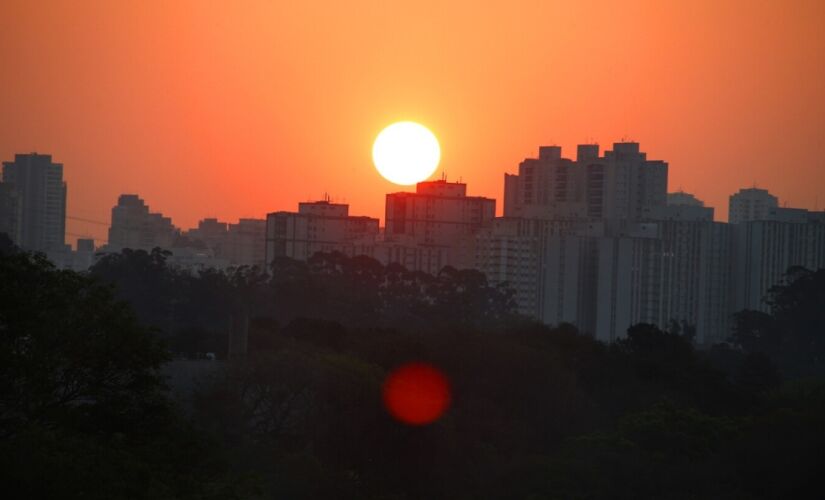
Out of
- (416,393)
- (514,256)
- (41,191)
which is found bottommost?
(416,393)

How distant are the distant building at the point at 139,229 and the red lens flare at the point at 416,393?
105470mm

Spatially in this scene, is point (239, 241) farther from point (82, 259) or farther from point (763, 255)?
point (763, 255)

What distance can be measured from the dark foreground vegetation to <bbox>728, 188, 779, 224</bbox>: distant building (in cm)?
7031

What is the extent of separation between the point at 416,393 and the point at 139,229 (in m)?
113

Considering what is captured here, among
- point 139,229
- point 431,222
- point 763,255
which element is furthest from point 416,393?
point 139,229

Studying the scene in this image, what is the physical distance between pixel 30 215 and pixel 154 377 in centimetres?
A: 11003

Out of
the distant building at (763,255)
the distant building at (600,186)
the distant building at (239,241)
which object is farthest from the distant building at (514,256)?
the distant building at (239,241)

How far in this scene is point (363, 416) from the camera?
1043 inches

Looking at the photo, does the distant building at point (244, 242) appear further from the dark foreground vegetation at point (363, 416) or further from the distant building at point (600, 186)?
the dark foreground vegetation at point (363, 416)

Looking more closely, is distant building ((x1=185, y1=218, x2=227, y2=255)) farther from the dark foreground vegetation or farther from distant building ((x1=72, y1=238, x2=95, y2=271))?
the dark foreground vegetation

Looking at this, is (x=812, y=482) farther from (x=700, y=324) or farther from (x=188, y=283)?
(x=700, y=324)

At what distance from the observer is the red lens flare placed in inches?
1069

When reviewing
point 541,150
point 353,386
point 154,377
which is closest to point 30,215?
point 541,150

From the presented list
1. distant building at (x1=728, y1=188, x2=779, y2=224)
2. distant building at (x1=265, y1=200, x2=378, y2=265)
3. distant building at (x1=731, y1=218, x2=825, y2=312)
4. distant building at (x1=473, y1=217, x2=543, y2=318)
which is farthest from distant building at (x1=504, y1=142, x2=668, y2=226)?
distant building at (x1=728, y1=188, x2=779, y2=224)
